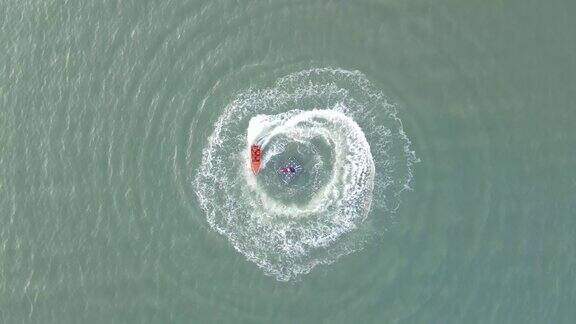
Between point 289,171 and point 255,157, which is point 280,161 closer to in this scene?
point 289,171

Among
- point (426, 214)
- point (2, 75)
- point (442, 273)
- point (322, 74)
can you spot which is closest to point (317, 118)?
point (322, 74)

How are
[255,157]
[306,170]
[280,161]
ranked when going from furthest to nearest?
[280,161]
[306,170]
[255,157]

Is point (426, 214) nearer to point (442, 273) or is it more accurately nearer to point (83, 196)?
point (442, 273)

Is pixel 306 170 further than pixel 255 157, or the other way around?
pixel 306 170

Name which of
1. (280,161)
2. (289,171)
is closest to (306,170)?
(289,171)

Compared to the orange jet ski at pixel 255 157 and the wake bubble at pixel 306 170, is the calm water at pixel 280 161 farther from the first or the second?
the orange jet ski at pixel 255 157

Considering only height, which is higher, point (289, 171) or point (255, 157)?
point (255, 157)

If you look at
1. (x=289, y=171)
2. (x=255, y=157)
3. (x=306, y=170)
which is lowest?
(x=289, y=171)

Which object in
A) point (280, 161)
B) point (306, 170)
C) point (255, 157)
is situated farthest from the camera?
point (280, 161)
